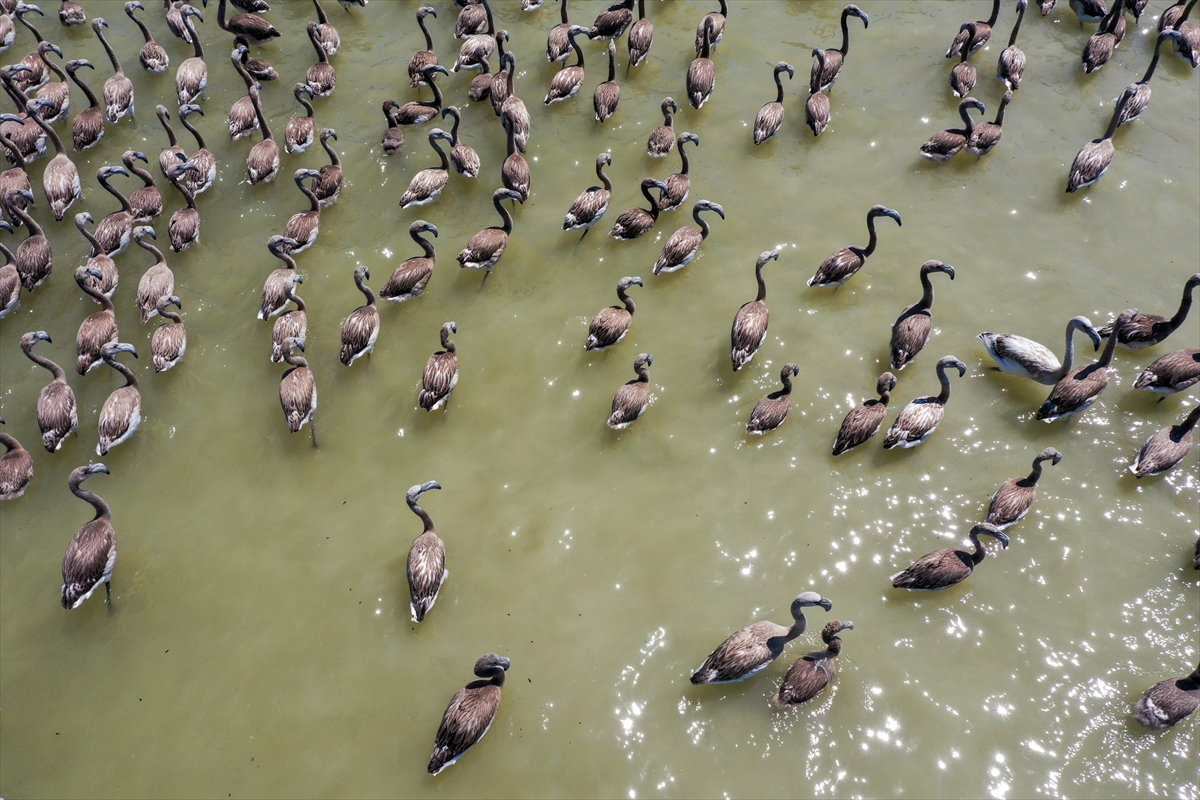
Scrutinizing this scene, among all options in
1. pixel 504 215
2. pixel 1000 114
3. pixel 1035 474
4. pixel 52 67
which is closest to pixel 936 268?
pixel 1035 474

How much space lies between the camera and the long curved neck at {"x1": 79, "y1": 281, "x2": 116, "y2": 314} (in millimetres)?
9727

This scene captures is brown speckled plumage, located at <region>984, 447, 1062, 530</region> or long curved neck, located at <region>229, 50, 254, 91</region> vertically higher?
long curved neck, located at <region>229, 50, 254, 91</region>

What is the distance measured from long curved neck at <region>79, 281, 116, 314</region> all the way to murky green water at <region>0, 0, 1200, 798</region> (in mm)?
384

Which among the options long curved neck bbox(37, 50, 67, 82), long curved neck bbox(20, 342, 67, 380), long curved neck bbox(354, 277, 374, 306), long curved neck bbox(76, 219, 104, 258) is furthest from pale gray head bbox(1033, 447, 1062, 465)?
long curved neck bbox(37, 50, 67, 82)

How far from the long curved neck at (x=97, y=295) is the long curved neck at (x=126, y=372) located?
3.34ft

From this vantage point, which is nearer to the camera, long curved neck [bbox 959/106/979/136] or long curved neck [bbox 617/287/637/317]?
long curved neck [bbox 617/287/637/317]

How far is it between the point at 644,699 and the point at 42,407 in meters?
7.45

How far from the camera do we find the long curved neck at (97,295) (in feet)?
31.9

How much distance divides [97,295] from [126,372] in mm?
1397

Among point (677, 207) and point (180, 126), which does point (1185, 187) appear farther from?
point (180, 126)

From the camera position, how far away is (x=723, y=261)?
34.2 ft

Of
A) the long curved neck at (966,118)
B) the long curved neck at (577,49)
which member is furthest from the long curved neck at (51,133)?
the long curved neck at (966,118)

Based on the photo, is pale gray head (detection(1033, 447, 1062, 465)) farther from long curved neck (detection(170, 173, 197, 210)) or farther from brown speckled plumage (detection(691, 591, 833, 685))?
long curved neck (detection(170, 173, 197, 210))

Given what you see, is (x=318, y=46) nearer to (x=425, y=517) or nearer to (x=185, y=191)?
(x=185, y=191)
